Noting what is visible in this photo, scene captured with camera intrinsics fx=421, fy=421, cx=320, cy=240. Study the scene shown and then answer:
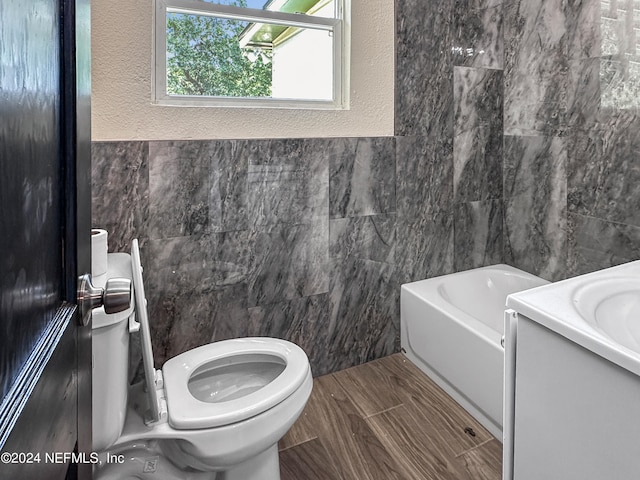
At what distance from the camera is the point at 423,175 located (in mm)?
2246

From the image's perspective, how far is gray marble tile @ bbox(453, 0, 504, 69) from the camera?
2.26m

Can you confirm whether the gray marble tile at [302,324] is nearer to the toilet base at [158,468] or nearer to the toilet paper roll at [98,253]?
the toilet base at [158,468]

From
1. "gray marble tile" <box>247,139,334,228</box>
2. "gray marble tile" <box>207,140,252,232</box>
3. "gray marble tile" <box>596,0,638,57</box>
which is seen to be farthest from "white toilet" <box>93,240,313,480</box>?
"gray marble tile" <box>596,0,638,57</box>

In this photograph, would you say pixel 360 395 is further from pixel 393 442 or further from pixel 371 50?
pixel 371 50

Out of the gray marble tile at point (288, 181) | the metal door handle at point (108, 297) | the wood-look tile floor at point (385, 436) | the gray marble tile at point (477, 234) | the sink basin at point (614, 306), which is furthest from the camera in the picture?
the gray marble tile at point (477, 234)

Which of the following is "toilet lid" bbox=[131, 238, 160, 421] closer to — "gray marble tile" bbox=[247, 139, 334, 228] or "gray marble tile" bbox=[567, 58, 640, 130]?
"gray marble tile" bbox=[247, 139, 334, 228]

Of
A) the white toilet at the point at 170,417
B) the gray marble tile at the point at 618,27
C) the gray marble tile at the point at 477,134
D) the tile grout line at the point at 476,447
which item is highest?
the gray marble tile at the point at 618,27

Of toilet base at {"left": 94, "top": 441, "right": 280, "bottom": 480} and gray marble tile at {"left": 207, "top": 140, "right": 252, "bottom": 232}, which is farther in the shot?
gray marble tile at {"left": 207, "top": 140, "right": 252, "bottom": 232}

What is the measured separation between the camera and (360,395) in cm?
196

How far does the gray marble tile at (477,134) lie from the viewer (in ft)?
7.63

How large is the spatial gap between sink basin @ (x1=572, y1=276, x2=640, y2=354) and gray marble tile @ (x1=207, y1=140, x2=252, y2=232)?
4.18 ft

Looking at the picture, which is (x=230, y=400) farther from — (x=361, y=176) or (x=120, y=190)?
(x=361, y=176)

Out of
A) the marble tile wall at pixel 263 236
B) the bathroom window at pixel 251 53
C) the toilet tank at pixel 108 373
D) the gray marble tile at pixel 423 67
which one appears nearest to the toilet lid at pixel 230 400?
the toilet tank at pixel 108 373

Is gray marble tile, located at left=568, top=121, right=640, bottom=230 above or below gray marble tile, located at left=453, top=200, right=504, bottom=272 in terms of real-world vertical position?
above
